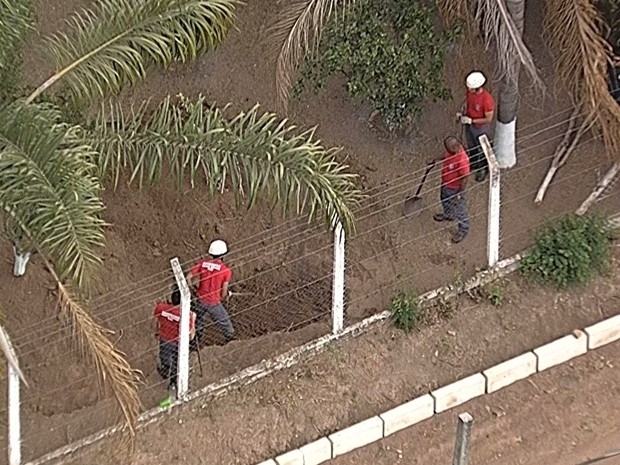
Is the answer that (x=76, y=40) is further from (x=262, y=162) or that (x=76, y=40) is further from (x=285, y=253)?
(x=285, y=253)

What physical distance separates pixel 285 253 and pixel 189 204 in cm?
116

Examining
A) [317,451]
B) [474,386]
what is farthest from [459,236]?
[317,451]

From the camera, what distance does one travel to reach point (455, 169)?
435 inches

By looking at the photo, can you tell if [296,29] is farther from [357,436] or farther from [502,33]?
[357,436]

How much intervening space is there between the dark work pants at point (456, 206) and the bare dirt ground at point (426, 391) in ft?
2.58

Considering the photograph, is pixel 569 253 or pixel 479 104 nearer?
pixel 569 253

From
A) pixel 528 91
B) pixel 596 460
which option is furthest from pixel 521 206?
pixel 596 460

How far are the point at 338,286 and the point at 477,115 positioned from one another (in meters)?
2.45

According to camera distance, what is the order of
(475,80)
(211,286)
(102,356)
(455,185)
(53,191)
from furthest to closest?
(475,80) → (455,185) → (211,286) → (102,356) → (53,191)

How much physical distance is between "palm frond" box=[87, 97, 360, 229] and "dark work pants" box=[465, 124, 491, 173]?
3035 mm

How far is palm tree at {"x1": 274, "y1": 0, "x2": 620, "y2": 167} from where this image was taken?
10.3m

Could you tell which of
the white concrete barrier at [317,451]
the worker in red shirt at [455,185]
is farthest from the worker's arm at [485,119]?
the white concrete barrier at [317,451]

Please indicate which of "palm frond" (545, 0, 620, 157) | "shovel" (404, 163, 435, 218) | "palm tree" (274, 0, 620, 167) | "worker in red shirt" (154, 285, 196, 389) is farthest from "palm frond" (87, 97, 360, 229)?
"shovel" (404, 163, 435, 218)

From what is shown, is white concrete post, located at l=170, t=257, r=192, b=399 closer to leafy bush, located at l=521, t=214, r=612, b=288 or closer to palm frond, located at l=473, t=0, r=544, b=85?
leafy bush, located at l=521, t=214, r=612, b=288
